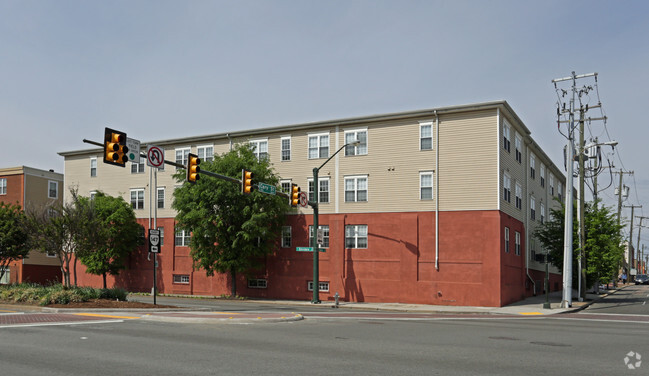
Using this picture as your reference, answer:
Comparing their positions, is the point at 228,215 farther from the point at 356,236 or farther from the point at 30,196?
the point at 30,196

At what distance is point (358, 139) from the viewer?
37.2 metres

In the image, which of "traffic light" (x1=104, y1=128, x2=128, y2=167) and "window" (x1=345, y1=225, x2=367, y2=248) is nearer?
"traffic light" (x1=104, y1=128, x2=128, y2=167)

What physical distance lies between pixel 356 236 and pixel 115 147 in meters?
20.7

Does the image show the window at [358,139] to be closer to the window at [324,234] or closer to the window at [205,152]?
the window at [324,234]

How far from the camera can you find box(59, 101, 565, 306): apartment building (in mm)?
33219

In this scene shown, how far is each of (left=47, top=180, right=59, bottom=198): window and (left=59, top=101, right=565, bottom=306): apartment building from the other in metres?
20.7

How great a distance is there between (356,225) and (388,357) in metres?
24.8

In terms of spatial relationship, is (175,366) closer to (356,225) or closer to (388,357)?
(388,357)

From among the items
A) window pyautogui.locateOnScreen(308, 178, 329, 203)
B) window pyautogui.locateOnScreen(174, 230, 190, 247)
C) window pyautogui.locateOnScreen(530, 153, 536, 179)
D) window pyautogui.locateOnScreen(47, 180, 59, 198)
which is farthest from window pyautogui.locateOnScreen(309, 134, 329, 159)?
window pyautogui.locateOnScreen(47, 180, 59, 198)

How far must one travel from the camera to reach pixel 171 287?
143 ft

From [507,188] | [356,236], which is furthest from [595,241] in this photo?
[356,236]

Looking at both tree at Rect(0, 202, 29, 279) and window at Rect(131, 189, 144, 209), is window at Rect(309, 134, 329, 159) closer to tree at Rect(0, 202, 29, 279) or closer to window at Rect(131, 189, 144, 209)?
window at Rect(131, 189, 144, 209)

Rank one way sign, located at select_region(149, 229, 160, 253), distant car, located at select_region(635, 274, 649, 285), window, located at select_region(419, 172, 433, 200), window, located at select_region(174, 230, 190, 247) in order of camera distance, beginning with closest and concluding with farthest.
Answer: one way sign, located at select_region(149, 229, 160, 253)
window, located at select_region(419, 172, 433, 200)
window, located at select_region(174, 230, 190, 247)
distant car, located at select_region(635, 274, 649, 285)

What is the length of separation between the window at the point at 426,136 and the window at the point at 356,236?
6.20 m
